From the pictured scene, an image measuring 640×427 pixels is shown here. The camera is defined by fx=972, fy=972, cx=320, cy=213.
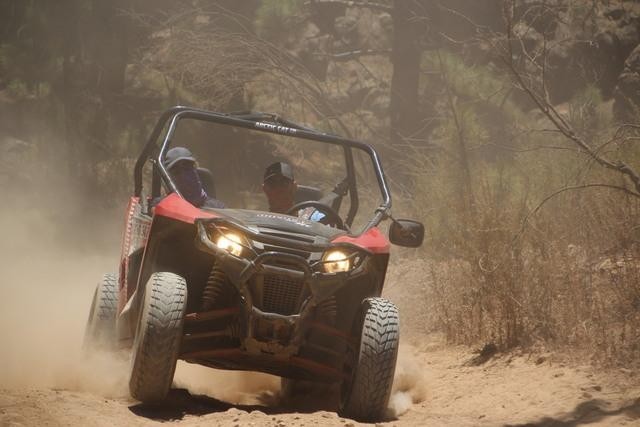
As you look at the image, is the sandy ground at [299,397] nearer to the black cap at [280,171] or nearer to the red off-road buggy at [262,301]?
the red off-road buggy at [262,301]

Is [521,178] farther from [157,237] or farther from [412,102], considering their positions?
[157,237]

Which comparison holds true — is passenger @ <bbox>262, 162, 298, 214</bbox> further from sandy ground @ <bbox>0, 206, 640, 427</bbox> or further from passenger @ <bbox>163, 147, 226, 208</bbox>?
sandy ground @ <bbox>0, 206, 640, 427</bbox>

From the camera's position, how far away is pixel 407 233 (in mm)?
5629

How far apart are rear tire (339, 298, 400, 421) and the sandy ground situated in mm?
125

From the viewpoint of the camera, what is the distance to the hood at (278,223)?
5090mm

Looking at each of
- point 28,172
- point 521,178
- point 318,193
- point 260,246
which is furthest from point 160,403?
point 28,172

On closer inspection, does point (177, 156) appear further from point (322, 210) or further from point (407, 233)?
point (407, 233)

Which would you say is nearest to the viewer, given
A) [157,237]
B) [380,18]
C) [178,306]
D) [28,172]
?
[178,306]

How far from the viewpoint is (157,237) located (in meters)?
5.21

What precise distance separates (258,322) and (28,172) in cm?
1227

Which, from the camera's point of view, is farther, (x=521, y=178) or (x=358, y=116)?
(x=358, y=116)

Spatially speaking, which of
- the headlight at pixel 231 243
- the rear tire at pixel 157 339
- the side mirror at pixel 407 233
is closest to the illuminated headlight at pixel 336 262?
the headlight at pixel 231 243

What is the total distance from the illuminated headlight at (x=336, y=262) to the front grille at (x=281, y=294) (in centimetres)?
17

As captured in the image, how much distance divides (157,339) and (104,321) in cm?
198
